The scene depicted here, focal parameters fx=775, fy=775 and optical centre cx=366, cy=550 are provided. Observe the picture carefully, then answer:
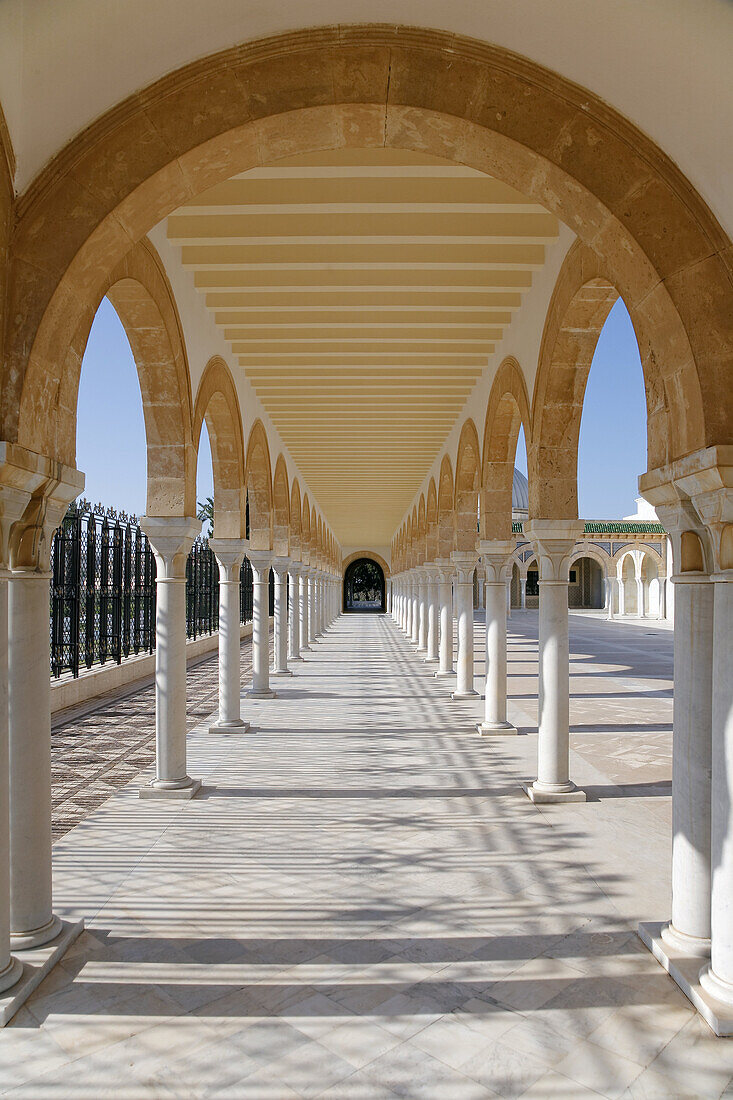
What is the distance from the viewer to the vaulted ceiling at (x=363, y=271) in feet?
17.1

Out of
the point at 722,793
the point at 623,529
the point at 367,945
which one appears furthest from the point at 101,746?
the point at 623,529

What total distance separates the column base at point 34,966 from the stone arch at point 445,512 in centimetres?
1026

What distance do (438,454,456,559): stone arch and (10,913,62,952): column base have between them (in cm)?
1037

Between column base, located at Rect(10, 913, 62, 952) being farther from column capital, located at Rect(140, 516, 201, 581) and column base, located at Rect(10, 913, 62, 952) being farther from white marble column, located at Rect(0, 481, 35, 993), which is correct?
column capital, located at Rect(140, 516, 201, 581)

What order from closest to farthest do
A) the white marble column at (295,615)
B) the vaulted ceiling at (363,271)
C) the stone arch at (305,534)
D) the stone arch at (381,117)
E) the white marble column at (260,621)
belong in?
1. the stone arch at (381,117)
2. the vaulted ceiling at (363,271)
3. the white marble column at (260,621)
4. the white marble column at (295,615)
5. the stone arch at (305,534)

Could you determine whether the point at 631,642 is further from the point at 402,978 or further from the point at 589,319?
the point at 402,978

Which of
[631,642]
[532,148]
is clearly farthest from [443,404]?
[631,642]

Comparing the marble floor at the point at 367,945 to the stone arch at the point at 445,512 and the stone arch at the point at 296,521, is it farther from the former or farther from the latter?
the stone arch at the point at 296,521

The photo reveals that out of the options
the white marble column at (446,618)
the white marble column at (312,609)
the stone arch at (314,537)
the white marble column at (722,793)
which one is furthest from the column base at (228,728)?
the stone arch at (314,537)

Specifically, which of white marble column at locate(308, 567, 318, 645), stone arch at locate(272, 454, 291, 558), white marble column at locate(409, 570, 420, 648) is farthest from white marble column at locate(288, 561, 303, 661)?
white marble column at locate(409, 570, 420, 648)

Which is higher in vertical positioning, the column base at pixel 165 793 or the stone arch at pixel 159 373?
the stone arch at pixel 159 373

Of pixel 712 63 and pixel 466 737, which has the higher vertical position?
pixel 712 63

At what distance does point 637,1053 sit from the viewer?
2.93m

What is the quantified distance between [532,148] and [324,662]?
14.1m
